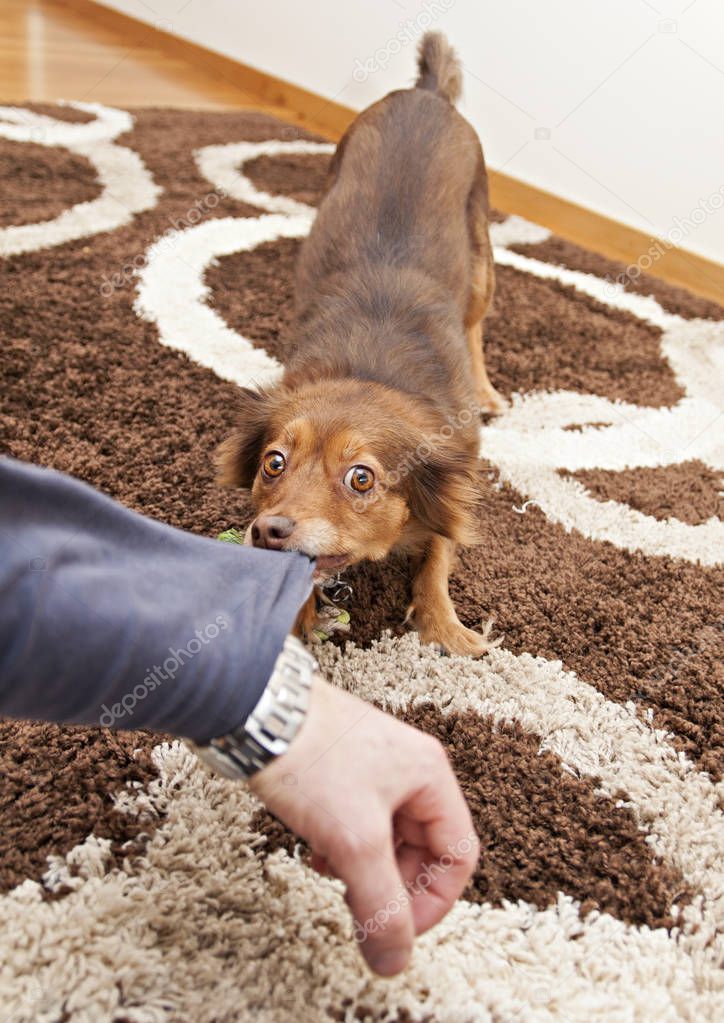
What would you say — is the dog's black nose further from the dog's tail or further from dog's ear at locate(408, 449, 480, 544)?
the dog's tail

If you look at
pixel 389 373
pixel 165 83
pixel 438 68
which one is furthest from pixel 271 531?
pixel 165 83

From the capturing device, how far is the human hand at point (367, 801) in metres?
0.73

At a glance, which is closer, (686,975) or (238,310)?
(686,975)

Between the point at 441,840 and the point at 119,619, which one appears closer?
the point at 119,619

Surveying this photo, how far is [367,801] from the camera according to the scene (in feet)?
2.40

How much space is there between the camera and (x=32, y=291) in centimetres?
252

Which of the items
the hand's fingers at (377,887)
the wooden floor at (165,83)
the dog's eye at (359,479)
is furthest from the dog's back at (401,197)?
the hand's fingers at (377,887)

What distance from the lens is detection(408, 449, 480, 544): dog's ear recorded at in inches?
69.6

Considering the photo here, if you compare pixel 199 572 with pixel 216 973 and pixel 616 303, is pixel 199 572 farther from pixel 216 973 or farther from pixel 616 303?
pixel 616 303

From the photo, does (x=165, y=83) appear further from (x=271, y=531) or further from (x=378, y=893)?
(x=378, y=893)

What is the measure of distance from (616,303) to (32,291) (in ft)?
6.57

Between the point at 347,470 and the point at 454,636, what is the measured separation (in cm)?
37

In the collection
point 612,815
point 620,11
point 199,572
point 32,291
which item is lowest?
point 32,291

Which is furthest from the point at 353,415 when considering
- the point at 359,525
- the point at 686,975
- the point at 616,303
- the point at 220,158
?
the point at 220,158
